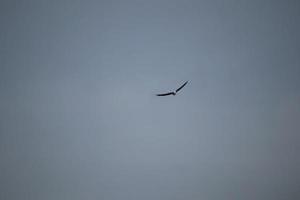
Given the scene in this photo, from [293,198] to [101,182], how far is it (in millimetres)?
6917

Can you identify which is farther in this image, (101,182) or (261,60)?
(261,60)

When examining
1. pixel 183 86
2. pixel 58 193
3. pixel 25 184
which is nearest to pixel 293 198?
pixel 183 86

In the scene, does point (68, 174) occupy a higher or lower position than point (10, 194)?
higher

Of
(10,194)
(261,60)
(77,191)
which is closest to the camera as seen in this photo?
(10,194)

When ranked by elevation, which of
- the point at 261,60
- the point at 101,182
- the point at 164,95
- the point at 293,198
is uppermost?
the point at 261,60

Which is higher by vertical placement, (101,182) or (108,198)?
(101,182)

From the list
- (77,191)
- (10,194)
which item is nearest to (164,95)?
(77,191)

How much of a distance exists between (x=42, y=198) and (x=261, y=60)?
848 cm

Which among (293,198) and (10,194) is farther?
(293,198)

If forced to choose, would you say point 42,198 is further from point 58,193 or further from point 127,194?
point 127,194

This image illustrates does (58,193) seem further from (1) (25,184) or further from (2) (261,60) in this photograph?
(2) (261,60)

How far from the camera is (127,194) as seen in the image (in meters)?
8.00

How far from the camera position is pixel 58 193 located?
24.8 feet

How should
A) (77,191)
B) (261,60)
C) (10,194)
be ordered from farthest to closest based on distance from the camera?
(261,60)
(77,191)
(10,194)
